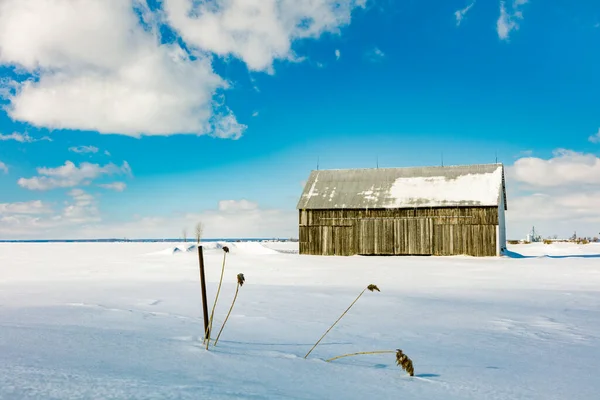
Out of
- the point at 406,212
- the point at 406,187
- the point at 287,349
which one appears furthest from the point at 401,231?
the point at 287,349

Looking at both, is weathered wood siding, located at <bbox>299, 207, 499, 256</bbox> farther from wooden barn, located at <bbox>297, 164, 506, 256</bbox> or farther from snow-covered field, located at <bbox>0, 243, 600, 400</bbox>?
snow-covered field, located at <bbox>0, 243, 600, 400</bbox>

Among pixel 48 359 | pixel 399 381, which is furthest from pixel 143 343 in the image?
pixel 399 381

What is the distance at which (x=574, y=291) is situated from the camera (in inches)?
511

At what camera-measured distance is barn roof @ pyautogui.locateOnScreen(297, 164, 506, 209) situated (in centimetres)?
3191

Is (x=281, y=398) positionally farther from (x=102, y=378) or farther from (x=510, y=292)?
(x=510, y=292)

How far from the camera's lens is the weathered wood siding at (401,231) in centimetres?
3088

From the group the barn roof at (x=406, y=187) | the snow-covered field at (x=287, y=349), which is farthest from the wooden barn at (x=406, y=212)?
the snow-covered field at (x=287, y=349)

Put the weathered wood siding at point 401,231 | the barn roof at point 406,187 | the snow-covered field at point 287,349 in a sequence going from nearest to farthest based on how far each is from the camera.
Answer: the snow-covered field at point 287,349
the weathered wood siding at point 401,231
the barn roof at point 406,187

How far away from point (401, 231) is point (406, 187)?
11.5 feet

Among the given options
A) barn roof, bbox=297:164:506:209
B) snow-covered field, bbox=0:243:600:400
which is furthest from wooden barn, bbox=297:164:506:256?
snow-covered field, bbox=0:243:600:400

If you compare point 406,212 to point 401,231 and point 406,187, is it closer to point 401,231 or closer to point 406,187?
point 401,231

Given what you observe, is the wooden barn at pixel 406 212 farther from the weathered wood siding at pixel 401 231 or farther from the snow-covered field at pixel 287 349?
the snow-covered field at pixel 287 349

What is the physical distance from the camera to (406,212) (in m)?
32.4

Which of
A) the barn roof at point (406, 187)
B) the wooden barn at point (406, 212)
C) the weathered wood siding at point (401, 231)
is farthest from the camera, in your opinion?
the barn roof at point (406, 187)
